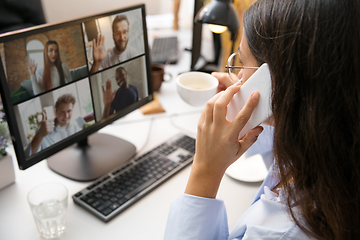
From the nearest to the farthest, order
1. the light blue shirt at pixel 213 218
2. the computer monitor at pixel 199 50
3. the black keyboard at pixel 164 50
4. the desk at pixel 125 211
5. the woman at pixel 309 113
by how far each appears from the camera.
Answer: the woman at pixel 309 113
the light blue shirt at pixel 213 218
the desk at pixel 125 211
the computer monitor at pixel 199 50
the black keyboard at pixel 164 50

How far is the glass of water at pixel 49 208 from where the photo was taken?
0.67 metres

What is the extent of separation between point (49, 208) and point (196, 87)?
1.81 ft

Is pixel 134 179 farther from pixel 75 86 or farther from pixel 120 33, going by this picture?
pixel 120 33

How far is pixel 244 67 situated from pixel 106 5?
2.29 metres

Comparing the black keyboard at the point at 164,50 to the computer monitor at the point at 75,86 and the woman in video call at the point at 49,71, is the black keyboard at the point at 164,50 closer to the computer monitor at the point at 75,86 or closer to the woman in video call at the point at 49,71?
the computer monitor at the point at 75,86

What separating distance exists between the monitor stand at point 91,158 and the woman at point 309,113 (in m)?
0.40

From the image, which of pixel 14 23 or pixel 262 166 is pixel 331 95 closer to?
pixel 262 166

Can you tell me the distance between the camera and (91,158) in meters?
0.92

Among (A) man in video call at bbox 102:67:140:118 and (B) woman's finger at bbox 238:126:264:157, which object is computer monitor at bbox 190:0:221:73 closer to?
(A) man in video call at bbox 102:67:140:118

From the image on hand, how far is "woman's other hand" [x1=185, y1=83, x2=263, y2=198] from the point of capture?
0.62m

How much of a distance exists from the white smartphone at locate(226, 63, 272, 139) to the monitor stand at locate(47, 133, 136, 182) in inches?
16.2

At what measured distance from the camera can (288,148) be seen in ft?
1.72

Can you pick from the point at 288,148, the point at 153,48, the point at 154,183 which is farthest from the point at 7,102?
the point at 153,48

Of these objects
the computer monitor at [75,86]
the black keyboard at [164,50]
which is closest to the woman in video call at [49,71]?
the computer monitor at [75,86]
